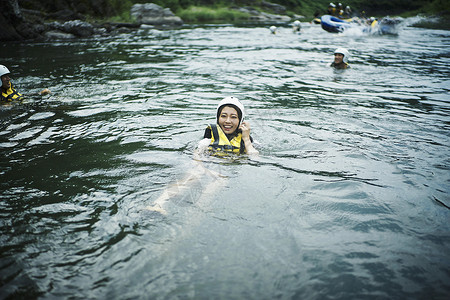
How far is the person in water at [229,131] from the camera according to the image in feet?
19.6

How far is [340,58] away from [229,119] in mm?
9911

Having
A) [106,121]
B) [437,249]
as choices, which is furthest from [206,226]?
[106,121]

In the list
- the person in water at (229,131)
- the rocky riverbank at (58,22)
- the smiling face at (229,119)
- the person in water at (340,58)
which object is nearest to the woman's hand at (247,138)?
the person in water at (229,131)

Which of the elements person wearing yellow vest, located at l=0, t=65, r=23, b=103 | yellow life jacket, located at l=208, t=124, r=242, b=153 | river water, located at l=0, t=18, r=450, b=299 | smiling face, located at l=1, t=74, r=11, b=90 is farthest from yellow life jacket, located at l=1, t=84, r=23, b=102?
yellow life jacket, located at l=208, t=124, r=242, b=153

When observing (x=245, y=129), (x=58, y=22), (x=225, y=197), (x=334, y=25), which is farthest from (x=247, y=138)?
(x=58, y=22)

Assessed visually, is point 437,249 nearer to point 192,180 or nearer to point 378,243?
point 378,243

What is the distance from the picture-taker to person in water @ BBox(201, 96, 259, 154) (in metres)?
5.99

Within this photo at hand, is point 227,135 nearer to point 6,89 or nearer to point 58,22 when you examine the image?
point 6,89

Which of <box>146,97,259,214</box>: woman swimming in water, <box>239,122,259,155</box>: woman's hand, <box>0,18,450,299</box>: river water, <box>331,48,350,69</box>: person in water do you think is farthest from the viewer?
<box>331,48,350,69</box>: person in water

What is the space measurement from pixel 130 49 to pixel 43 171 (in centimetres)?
1681

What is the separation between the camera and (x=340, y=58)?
1385cm

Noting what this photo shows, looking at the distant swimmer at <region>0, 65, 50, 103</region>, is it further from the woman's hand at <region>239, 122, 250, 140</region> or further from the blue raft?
the blue raft

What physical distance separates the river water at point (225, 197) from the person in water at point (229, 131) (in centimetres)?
27

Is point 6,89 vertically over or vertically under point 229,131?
over
